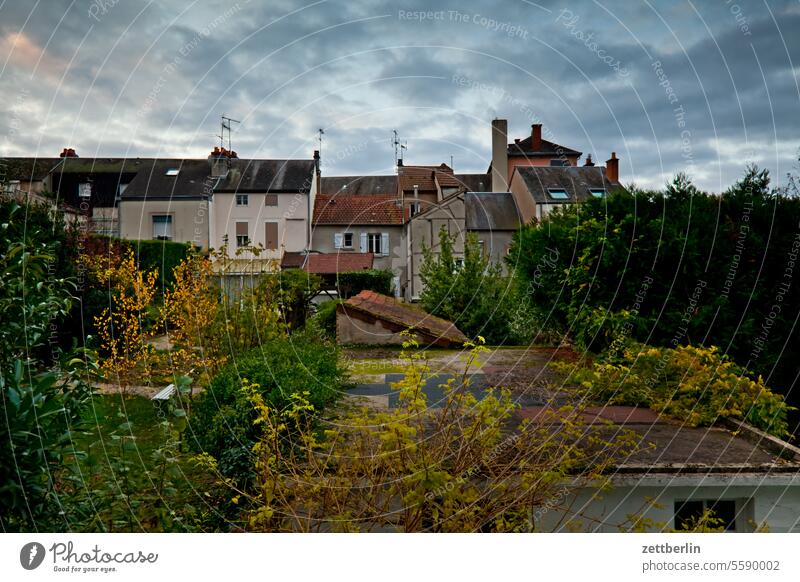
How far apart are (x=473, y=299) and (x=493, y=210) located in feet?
45.9

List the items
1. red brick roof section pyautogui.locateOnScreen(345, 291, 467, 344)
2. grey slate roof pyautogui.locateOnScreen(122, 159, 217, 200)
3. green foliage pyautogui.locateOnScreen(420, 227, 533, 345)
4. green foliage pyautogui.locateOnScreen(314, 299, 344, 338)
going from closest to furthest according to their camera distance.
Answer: red brick roof section pyautogui.locateOnScreen(345, 291, 467, 344) → green foliage pyautogui.locateOnScreen(314, 299, 344, 338) → green foliage pyautogui.locateOnScreen(420, 227, 533, 345) → grey slate roof pyautogui.locateOnScreen(122, 159, 217, 200)

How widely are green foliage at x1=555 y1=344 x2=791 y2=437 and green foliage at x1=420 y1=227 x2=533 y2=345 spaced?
7.00 metres

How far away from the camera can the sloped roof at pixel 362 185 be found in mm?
34906

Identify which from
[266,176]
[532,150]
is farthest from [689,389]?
[532,150]

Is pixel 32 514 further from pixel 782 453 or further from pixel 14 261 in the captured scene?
pixel 782 453

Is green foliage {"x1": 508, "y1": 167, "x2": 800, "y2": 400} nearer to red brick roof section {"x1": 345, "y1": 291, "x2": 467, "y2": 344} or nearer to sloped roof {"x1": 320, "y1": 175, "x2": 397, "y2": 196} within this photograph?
red brick roof section {"x1": 345, "y1": 291, "x2": 467, "y2": 344}

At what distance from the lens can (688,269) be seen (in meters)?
6.55

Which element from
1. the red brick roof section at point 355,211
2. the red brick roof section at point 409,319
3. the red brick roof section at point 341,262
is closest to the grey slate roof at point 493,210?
the red brick roof section at point 355,211

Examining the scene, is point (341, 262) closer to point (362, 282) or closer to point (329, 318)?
point (362, 282)

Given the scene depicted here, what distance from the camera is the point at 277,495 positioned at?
3074 mm

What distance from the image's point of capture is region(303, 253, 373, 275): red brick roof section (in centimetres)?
2536

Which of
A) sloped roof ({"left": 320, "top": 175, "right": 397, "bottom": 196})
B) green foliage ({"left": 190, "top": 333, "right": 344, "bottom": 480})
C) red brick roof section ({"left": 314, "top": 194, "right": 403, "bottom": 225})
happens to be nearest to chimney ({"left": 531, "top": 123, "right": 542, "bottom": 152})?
red brick roof section ({"left": 314, "top": 194, "right": 403, "bottom": 225})

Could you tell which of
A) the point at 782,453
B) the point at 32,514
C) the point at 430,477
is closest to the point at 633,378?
the point at 782,453
